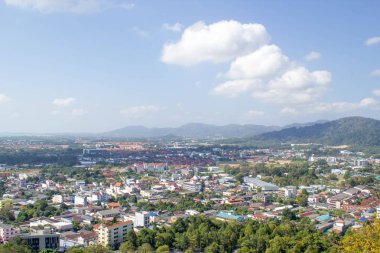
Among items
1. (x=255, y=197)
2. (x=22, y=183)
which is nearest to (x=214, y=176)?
(x=255, y=197)

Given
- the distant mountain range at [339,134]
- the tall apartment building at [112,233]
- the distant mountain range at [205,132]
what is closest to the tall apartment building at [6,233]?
the tall apartment building at [112,233]

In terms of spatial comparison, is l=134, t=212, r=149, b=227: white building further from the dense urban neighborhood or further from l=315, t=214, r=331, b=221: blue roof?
l=315, t=214, r=331, b=221: blue roof

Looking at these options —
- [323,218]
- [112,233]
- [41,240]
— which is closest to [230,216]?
[323,218]

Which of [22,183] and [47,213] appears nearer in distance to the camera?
[47,213]

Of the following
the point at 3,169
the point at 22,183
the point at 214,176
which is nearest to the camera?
the point at 22,183

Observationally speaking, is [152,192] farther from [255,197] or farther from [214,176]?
[214,176]

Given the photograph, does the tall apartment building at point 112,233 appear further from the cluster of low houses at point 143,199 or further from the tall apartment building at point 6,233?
the tall apartment building at point 6,233
